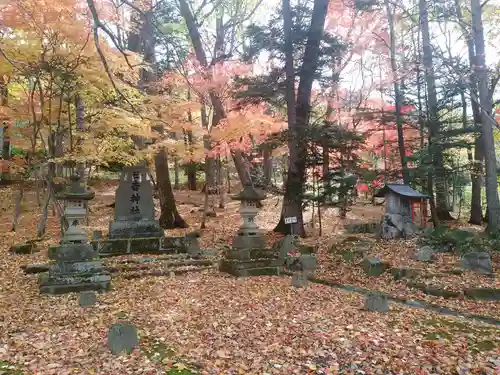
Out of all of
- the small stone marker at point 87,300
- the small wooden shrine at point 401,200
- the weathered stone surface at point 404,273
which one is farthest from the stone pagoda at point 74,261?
the small wooden shrine at point 401,200

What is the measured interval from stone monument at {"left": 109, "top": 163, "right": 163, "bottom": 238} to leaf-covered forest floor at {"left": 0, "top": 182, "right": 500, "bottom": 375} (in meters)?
3.25

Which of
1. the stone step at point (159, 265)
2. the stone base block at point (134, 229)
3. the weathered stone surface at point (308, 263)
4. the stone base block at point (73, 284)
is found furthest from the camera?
the stone base block at point (134, 229)

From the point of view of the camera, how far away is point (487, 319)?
21.6ft

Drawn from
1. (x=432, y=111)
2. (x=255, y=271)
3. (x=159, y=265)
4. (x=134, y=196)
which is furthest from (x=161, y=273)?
(x=432, y=111)

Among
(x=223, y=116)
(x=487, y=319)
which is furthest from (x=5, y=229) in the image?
(x=487, y=319)

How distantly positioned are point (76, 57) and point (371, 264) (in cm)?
944

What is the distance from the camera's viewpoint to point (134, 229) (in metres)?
12.4

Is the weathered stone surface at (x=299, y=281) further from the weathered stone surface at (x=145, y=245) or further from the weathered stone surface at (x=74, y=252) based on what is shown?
the weathered stone surface at (x=145, y=245)

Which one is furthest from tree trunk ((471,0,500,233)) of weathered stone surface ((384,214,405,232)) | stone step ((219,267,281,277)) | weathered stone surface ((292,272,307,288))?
stone step ((219,267,281,277))

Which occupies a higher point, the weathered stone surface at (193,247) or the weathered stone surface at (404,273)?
the weathered stone surface at (193,247)

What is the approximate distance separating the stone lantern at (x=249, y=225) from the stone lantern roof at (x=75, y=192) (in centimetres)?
347

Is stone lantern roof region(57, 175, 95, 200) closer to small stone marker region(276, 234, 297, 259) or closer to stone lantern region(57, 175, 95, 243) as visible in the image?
stone lantern region(57, 175, 95, 243)

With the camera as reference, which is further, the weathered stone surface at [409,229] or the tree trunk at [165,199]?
the tree trunk at [165,199]

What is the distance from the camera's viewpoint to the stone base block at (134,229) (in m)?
12.2
